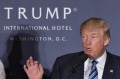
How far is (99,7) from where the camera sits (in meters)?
2.38

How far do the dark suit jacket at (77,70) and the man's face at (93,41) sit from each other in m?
0.10

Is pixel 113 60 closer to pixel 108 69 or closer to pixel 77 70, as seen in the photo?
pixel 108 69

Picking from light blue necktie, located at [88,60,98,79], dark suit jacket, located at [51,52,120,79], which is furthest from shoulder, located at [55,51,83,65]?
light blue necktie, located at [88,60,98,79]

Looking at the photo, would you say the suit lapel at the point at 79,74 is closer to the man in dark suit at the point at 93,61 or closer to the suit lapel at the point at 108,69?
the man in dark suit at the point at 93,61

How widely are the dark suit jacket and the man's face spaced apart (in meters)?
0.10

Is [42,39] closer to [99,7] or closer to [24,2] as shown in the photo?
[24,2]

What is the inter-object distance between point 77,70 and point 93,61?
11cm

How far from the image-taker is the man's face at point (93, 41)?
1842 millimetres

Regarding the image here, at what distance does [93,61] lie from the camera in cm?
194

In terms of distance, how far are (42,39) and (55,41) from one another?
9 centimetres

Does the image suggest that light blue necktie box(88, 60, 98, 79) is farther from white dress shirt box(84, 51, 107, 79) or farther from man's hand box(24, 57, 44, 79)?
man's hand box(24, 57, 44, 79)

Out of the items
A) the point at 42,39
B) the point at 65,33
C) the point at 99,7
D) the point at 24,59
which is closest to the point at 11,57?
the point at 24,59

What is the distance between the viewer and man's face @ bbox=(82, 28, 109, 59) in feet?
6.04

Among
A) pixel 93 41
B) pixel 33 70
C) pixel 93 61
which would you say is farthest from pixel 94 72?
pixel 33 70
